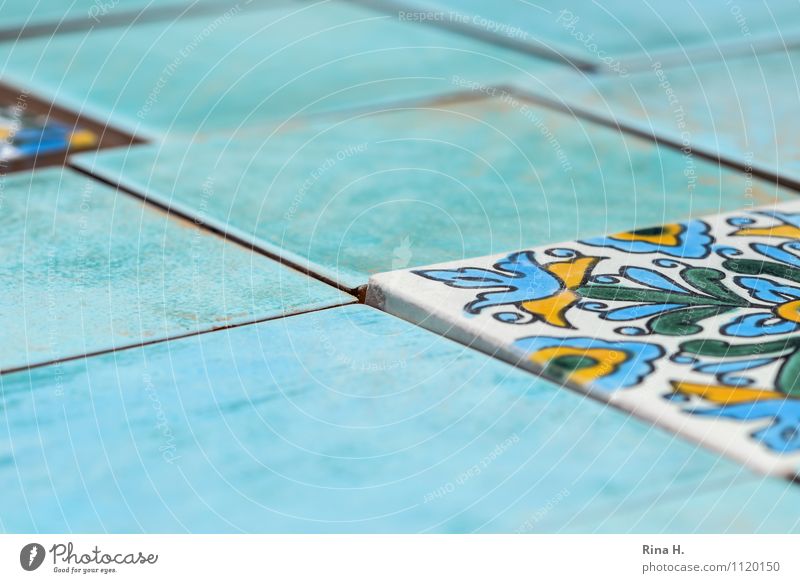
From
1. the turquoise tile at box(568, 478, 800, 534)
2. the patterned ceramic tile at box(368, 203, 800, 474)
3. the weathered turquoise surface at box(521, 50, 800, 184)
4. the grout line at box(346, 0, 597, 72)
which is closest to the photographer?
the turquoise tile at box(568, 478, 800, 534)

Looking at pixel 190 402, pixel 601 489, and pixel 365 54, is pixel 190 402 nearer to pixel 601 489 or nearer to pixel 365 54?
pixel 601 489

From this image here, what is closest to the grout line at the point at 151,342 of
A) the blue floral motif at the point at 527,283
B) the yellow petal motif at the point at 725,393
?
the blue floral motif at the point at 527,283

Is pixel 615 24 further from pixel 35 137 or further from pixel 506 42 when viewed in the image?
pixel 35 137

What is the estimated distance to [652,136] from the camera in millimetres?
1729

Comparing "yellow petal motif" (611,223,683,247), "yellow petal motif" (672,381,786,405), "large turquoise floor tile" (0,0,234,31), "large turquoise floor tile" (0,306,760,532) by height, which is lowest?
"large turquoise floor tile" (0,306,760,532)

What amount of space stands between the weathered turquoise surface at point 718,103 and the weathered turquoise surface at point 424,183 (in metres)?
0.06

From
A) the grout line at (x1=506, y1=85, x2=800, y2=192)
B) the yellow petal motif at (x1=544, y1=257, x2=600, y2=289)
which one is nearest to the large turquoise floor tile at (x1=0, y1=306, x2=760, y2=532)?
the yellow petal motif at (x1=544, y1=257, x2=600, y2=289)

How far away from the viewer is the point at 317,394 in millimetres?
1012

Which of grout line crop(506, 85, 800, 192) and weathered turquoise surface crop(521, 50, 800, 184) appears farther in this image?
weathered turquoise surface crop(521, 50, 800, 184)

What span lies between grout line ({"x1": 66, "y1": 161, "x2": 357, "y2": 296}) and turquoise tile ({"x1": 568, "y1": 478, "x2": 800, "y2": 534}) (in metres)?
0.46

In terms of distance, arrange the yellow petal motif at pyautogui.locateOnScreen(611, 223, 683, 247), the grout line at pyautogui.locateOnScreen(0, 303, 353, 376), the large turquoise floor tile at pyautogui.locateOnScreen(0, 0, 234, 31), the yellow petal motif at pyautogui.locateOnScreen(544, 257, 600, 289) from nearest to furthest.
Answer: the grout line at pyautogui.locateOnScreen(0, 303, 353, 376) → the yellow petal motif at pyautogui.locateOnScreen(544, 257, 600, 289) → the yellow petal motif at pyautogui.locateOnScreen(611, 223, 683, 247) → the large turquoise floor tile at pyautogui.locateOnScreen(0, 0, 234, 31)

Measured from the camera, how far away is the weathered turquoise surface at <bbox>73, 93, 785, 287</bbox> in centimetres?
137

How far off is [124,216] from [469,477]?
70cm

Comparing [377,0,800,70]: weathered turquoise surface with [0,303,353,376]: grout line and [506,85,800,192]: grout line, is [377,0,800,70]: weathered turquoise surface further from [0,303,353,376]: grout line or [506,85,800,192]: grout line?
[0,303,353,376]: grout line
